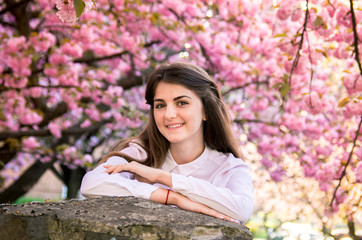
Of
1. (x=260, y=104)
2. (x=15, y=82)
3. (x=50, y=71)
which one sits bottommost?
(x=260, y=104)

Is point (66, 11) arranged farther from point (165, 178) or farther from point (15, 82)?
point (15, 82)

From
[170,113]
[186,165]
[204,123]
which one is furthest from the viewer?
[204,123]

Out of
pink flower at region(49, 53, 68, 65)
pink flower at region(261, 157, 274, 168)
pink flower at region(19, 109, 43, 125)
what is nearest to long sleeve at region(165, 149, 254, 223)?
pink flower at region(49, 53, 68, 65)

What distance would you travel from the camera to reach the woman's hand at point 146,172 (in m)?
2.15

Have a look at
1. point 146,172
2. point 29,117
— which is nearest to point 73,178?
point 29,117

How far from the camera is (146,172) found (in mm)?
2205

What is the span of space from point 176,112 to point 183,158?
0.32 m

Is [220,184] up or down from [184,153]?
down

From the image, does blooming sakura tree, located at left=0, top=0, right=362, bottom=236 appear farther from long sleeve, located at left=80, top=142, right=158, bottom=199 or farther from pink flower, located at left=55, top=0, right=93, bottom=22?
pink flower, located at left=55, top=0, right=93, bottom=22

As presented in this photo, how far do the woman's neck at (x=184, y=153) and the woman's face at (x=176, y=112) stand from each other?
0.21 feet

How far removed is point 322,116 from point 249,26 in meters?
2.43

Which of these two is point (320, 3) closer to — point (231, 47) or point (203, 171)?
point (203, 171)

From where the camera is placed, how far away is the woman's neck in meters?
2.63

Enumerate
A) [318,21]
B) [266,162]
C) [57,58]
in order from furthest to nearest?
1. [266,162]
2. [57,58]
3. [318,21]
